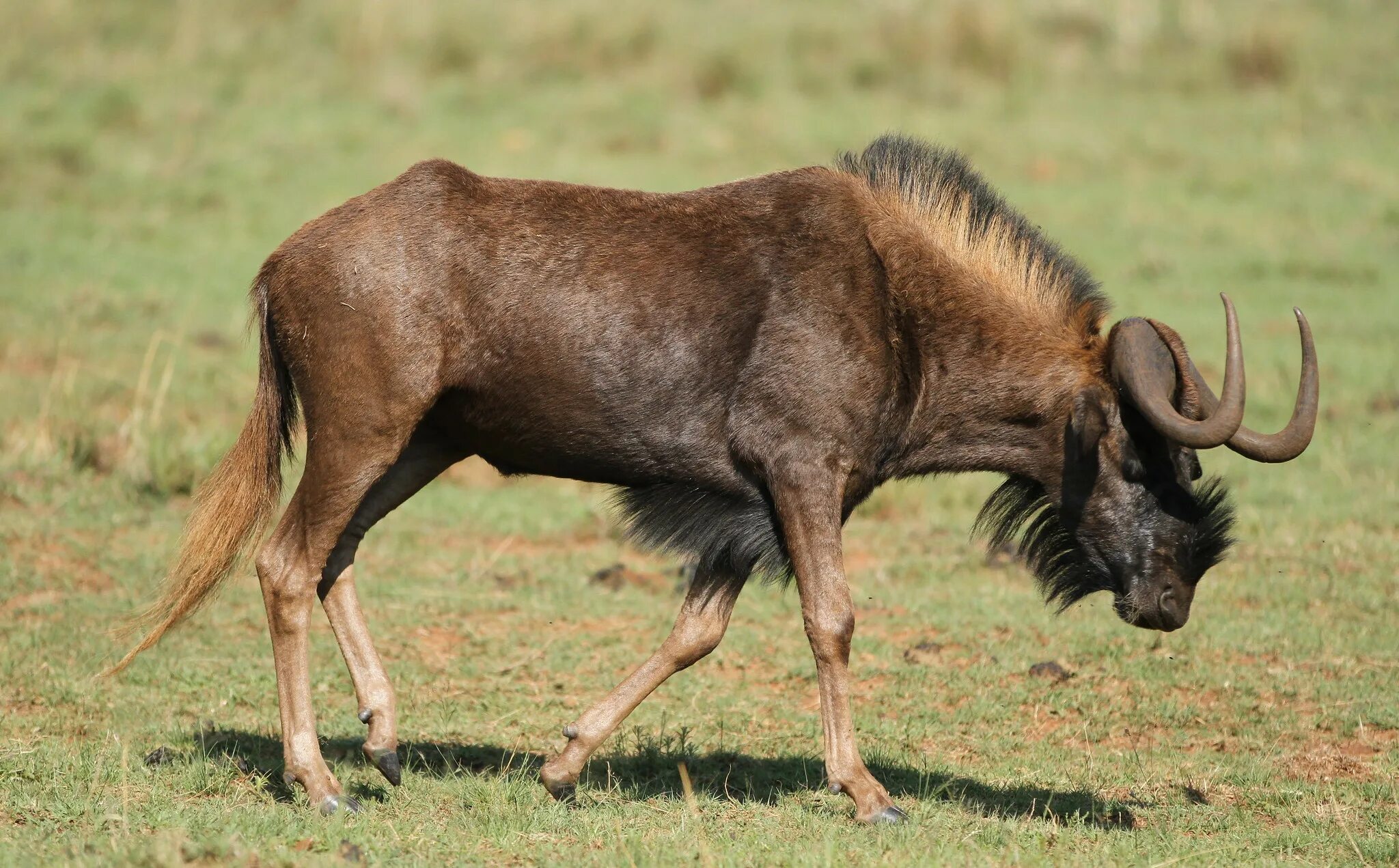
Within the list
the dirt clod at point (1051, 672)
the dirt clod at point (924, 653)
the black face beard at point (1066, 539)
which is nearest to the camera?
Answer: the black face beard at point (1066, 539)

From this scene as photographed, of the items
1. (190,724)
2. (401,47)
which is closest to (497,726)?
(190,724)

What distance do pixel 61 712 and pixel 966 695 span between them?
12.0 feet

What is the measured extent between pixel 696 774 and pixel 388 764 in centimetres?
115

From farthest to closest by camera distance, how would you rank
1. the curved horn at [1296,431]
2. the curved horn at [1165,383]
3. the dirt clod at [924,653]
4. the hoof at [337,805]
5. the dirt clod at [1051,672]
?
the dirt clod at [924,653] < the dirt clod at [1051,672] < the hoof at [337,805] < the curved horn at [1296,431] < the curved horn at [1165,383]

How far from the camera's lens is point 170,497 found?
941 centimetres

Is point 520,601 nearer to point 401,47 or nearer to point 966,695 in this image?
point 966,695

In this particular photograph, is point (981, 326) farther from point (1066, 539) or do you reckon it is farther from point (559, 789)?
point (559, 789)

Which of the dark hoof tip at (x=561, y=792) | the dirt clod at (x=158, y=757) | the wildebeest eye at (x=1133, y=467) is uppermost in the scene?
the wildebeest eye at (x=1133, y=467)

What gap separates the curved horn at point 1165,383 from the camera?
5109mm

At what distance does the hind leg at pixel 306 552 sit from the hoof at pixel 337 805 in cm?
11

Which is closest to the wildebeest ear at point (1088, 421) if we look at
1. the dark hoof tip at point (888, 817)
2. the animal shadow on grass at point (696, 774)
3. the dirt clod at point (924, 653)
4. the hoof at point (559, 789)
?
the animal shadow on grass at point (696, 774)

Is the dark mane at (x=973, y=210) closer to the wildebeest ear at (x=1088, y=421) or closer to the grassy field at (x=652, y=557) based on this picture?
the wildebeest ear at (x=1088, y=421)

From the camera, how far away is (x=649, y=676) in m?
5.79

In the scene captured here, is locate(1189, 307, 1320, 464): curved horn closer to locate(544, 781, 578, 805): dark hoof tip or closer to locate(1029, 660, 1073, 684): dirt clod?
locate(1029, 660, 1073, 684): dirt clod
